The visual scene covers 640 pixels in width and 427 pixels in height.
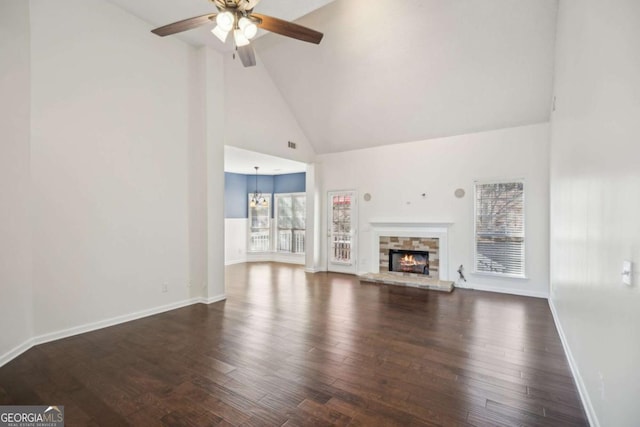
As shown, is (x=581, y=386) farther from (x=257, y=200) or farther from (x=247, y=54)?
(x=257, y=200)

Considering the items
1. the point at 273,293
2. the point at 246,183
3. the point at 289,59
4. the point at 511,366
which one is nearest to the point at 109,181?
the point at 273,293

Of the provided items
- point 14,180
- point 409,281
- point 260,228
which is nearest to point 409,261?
point 409,281

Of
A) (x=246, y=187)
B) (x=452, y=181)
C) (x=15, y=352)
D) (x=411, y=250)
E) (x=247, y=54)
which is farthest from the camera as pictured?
(x=246, y=187)

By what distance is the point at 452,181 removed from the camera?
19.3 feet

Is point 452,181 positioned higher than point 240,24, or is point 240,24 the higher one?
point 240,24

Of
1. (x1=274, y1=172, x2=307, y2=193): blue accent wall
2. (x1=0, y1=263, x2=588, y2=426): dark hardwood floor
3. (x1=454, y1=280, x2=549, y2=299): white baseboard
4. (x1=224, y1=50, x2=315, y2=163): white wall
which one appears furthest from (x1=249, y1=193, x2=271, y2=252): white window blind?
(x1=454, y1=280, x2=549, y2=299): white baseboard

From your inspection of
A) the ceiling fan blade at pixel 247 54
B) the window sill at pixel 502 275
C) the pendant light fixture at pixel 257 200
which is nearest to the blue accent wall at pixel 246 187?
the pendant light fixture at pixel 257 200

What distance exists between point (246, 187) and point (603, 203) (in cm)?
884

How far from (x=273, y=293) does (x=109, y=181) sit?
3.04 metres

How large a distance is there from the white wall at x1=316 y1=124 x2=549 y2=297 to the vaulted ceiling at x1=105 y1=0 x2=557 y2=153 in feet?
0.94

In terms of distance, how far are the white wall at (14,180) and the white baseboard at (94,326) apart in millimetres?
33

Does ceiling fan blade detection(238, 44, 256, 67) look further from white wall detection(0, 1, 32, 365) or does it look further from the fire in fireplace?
the fire in fireplace

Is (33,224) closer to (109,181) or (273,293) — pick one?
(109,181)

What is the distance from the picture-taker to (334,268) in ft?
24.5
